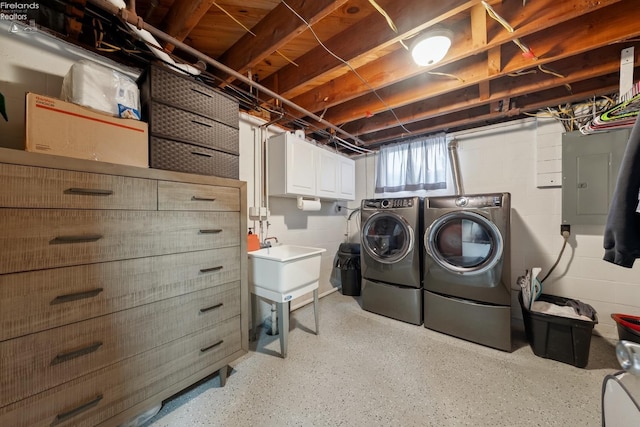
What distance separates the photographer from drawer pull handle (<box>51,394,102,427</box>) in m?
0.87

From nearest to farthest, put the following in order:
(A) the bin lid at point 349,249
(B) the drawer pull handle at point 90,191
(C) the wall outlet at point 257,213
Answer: (B) the drawer pull handle at point 90,191, (C) the wall outlet at point 257,213, (A) the bin lid at point 349,249

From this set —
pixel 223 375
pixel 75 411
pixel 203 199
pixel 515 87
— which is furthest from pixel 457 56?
pixel 75 411

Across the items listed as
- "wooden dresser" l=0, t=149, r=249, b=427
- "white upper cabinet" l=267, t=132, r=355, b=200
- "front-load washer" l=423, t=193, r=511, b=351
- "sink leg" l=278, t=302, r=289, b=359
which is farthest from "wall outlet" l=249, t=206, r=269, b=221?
"front-load washer" l=423, t=193, r=511, b=351

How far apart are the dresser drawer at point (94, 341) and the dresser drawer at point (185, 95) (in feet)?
3.68

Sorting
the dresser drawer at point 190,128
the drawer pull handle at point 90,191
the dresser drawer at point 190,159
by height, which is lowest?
the drawer pull handle at point 90,191

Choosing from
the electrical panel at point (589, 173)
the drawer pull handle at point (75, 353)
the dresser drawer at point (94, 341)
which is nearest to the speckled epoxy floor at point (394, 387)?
the dresser drawer at point (94, 341)

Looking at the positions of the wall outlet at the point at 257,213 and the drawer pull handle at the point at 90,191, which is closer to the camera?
the drawer pull handle at the point at 90,191

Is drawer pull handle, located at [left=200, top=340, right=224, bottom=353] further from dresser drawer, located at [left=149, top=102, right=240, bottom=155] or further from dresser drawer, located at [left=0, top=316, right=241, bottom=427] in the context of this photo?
dresser drawer, located at [left=149, top=102, right=240, bottom=155]

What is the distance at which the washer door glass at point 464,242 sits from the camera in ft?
6.05

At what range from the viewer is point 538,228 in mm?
2283

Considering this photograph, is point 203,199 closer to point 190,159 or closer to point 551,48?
point 190,159

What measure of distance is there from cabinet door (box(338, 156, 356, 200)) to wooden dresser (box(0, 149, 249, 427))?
1.83m

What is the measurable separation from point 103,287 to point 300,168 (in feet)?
5.78

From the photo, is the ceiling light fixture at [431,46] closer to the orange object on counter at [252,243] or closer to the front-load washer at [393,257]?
the front-load washer at [393,257]
